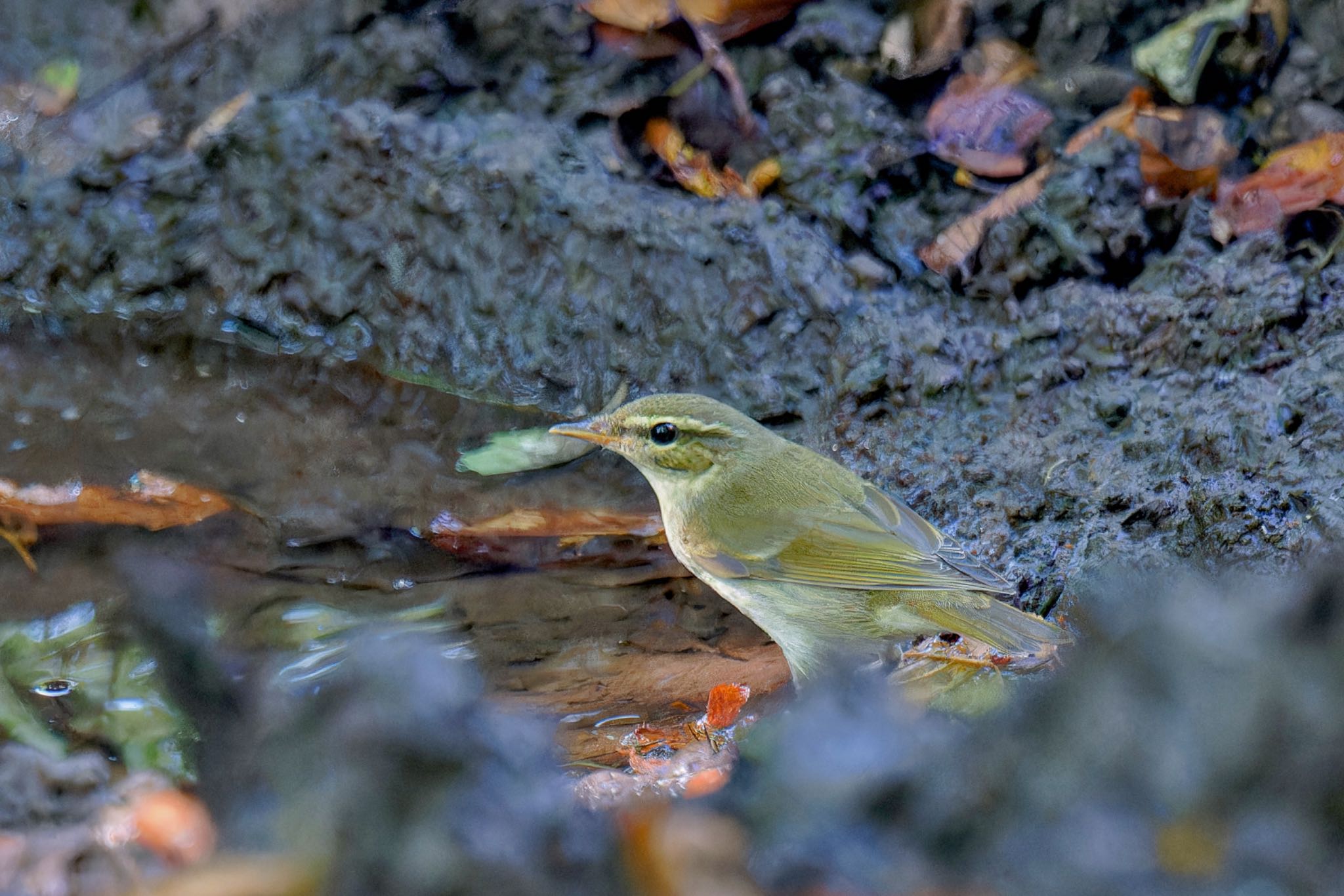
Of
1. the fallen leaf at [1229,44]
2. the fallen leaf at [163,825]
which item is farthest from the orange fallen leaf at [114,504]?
the fallen leaf at [1229,44]

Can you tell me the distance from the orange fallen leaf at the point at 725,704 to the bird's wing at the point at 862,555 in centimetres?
35

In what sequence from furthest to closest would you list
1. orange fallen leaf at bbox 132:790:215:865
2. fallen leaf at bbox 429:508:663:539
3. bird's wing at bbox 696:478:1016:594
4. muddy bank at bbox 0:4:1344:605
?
muddy bank at bbox 0:4:1344:605 → fallen leaf at bbox 429:508:663:539 → bird's wing at bbox 696:478:1016:594 → orange fallen leaf at bbox 132:790:215:865

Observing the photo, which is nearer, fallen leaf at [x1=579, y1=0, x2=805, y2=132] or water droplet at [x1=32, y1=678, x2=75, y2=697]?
water droplet at [x1=32, y1=678, x2=75, y2=697]

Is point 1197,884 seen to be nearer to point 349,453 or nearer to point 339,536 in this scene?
point 339,536

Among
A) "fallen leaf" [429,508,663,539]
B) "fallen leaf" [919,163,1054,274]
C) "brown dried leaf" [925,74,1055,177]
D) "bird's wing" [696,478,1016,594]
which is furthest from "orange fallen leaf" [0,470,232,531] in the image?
"brown dried leaf" [925,74,1055,177]

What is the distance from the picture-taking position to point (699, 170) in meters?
4.73

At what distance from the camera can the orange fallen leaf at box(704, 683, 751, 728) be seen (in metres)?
3.24

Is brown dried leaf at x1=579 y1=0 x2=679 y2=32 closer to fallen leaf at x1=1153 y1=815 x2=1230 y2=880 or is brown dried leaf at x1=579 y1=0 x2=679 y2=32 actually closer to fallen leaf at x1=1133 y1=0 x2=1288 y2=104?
fallen leaf at x1=1133 y1=0 x2=1288 y2=104

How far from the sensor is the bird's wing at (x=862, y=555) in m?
3.62

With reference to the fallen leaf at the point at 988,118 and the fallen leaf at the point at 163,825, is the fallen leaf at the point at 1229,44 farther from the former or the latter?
the fallen leaf at the point at 163,825

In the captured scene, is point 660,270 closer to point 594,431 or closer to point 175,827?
point 594,431

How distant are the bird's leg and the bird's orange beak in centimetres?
167

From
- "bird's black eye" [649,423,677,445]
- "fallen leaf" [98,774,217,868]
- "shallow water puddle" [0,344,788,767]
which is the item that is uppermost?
"fallen leaf" [98,774,217,868]

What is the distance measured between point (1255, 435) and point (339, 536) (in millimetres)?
3013
